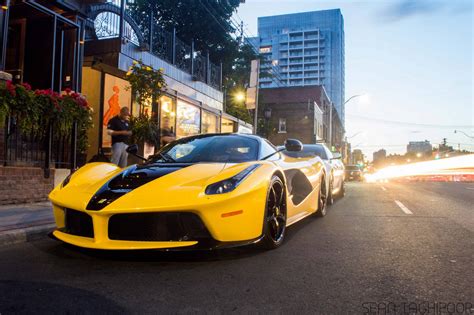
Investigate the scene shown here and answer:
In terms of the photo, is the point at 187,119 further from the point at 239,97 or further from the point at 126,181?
the point at 239,97

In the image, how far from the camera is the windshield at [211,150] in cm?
446

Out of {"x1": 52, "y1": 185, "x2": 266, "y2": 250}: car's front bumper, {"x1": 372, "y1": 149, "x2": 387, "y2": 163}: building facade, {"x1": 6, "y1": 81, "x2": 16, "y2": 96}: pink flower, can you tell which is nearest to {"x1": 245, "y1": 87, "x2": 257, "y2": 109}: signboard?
{"x1": 6, "y1": 81, "x2": 16, "y2": 96}: pink flower

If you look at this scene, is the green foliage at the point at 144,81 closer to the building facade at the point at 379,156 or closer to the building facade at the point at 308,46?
the building facade at the point at 308,46

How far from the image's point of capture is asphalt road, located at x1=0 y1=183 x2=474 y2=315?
248 cm

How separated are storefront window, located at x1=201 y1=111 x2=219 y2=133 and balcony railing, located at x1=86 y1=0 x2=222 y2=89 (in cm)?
194

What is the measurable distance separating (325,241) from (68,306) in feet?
9.68

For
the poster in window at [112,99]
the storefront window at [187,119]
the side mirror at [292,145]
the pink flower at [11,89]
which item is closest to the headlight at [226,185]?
the side mirror at [292,145]

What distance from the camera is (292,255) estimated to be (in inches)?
150

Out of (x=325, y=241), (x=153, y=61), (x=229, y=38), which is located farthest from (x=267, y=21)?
(x=325, y=241)

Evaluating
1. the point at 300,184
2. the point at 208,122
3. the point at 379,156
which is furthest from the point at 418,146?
the point at 300,184

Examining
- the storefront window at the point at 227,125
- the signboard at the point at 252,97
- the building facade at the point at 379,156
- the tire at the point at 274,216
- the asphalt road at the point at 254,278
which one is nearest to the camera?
the asphalt road at the point at 254,278

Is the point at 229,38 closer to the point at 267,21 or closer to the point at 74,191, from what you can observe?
the point at 74,191

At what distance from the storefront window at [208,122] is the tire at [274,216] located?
11.0 metres

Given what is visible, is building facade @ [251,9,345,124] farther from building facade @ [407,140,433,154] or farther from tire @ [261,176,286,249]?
tire @ [261,176,286,249]
